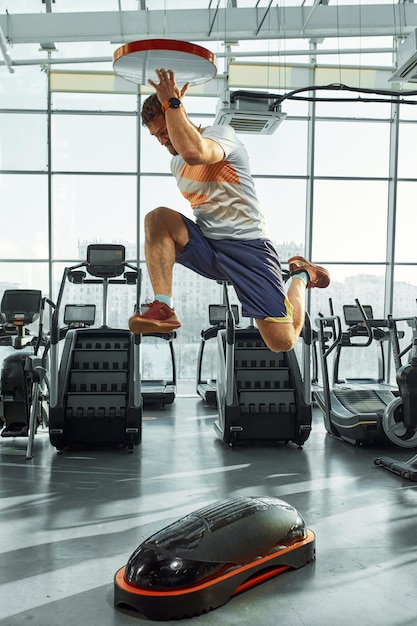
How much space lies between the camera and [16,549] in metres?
3.80

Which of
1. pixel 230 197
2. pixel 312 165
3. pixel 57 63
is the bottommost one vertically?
pixel 230 197

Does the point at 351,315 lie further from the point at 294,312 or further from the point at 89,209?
the point at 294,312

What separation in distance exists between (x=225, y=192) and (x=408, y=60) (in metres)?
3.22

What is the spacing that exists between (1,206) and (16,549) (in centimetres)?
699

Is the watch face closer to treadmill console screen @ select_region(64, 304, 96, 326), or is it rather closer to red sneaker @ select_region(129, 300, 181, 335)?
red sneaker @ select_region(129, 300, 181, 335)

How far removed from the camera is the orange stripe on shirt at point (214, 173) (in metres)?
2.58

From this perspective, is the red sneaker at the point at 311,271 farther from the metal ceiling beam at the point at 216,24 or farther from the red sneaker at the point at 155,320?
the metal ceiling beam at the point at 216,24

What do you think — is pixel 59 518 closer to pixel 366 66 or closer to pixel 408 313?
pixel 408 313

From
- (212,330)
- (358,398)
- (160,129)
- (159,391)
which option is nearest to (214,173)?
(160,129)

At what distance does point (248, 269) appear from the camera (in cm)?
274

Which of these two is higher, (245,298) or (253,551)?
(245,298)

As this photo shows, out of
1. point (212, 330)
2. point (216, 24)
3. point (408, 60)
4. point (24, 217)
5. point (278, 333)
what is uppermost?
point (216, 24)

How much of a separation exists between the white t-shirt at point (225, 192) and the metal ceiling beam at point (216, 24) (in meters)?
6.65

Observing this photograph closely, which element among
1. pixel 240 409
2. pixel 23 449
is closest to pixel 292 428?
pixel 240 409
